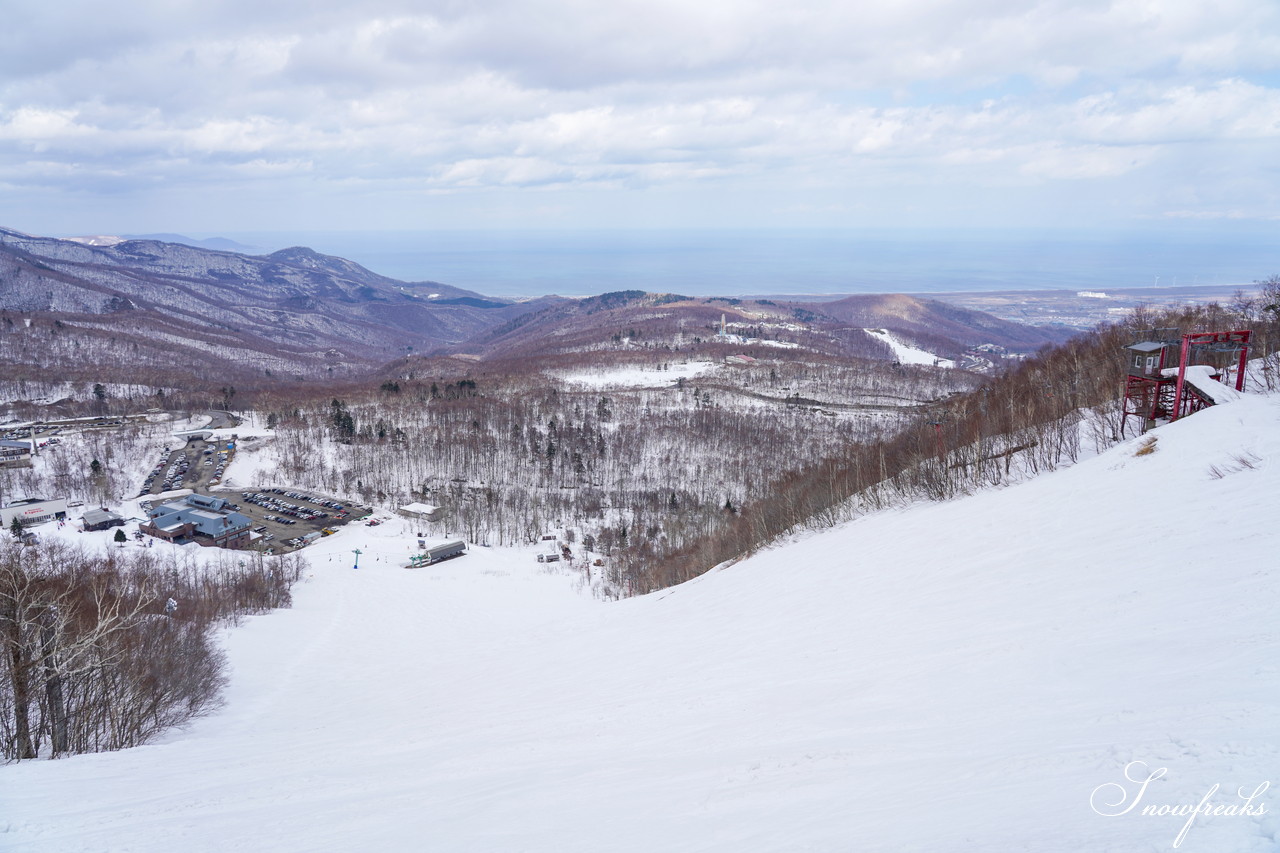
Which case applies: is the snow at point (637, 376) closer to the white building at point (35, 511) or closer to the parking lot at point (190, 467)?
the parking lot at point (190, 467)

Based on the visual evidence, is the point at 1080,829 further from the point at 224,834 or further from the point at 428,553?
the point at 428,553

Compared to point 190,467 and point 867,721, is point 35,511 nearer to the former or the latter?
point 190,467

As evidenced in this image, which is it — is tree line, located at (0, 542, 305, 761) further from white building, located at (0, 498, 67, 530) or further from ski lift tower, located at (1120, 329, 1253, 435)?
white building, located at (0, 498, 67, 530)

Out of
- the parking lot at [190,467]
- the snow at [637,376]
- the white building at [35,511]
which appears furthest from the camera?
the snow at [637,376]

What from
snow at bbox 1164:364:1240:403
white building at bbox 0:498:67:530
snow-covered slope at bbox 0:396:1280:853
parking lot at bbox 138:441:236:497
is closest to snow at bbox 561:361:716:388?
parking lot at bbox 138:441:236:497

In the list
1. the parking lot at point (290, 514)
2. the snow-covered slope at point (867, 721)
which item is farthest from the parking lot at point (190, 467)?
the snow-covered slope at point (867, 721)

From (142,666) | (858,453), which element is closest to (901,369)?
(858,453)
